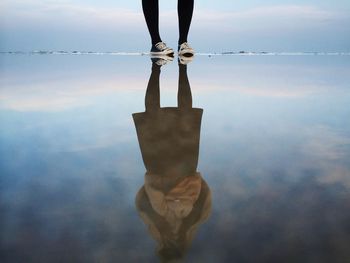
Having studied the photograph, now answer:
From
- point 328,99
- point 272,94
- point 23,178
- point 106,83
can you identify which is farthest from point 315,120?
point 106,83

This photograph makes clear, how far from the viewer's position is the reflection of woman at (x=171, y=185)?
50 cm

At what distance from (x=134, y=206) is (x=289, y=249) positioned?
20cm

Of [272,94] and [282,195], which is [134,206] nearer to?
[282,195]

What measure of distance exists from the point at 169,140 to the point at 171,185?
29cm

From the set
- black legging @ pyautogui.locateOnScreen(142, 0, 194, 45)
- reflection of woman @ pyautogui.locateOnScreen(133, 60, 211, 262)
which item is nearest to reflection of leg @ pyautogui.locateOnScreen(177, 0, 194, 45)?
black legging @ pyautogui.locateOnScreen(142, 0, 194, 45)

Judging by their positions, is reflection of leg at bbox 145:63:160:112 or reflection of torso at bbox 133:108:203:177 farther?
reflection of leg at bbox 145:63:160:112

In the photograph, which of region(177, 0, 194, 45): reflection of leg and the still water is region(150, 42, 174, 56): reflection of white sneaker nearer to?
region(177, 0, 194, 45): reflection of leg

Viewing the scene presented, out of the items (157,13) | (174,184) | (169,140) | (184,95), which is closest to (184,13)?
(157,13)

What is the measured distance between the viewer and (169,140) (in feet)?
3.13

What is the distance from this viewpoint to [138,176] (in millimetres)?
732

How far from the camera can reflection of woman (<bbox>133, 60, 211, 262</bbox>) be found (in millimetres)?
499

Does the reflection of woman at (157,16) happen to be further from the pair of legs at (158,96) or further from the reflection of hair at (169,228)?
the reflection of hair at (169,228)

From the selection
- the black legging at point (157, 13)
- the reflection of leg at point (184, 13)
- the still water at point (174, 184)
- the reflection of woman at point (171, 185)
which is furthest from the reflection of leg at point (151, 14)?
the reflection of woman at point (171, 185)

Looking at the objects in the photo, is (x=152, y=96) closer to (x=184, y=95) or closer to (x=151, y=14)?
(x=184, y=95)
